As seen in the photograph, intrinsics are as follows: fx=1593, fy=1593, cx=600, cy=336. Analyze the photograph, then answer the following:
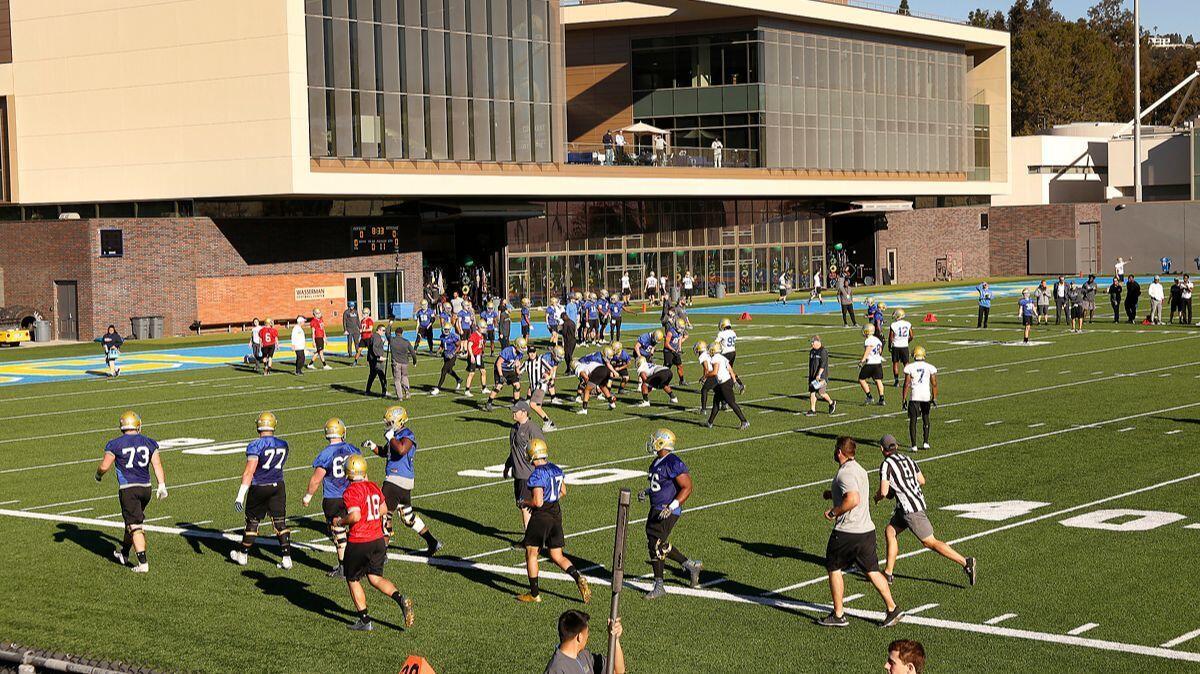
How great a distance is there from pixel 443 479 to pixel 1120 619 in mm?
11262

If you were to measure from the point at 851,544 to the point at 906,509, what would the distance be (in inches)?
61.2

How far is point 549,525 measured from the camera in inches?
619

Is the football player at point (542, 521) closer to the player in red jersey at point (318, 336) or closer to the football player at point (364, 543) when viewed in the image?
the football player at point (364, 543)

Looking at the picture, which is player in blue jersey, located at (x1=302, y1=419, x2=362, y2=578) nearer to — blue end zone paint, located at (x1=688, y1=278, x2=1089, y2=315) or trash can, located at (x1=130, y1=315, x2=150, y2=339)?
trash can, located at (x1=130, y1=315, x2=150, y2=339)

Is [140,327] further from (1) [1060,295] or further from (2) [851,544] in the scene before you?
(2) [851,544]

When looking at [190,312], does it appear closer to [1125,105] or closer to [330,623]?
[330,623]

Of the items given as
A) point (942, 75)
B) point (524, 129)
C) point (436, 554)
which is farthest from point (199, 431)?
point (942, 75)

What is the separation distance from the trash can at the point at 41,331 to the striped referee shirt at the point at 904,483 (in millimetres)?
44005

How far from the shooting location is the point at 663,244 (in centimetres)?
7662

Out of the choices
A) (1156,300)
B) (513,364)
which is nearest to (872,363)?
(513,364)

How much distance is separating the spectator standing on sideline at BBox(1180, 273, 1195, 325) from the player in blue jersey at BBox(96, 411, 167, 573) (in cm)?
3845

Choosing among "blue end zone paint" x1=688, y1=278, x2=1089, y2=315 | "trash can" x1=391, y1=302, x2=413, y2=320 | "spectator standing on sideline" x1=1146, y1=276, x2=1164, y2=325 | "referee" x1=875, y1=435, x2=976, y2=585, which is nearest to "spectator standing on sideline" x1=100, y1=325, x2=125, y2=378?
"trash can" x1=391, y1=302, x2=413, y2=320

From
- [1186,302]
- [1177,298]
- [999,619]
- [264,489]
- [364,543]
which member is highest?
[1177,298]

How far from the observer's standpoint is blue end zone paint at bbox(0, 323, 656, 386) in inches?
1640
